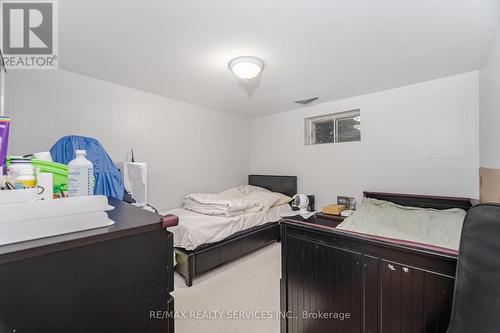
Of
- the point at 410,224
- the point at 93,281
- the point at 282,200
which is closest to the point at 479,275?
the point at 93,281

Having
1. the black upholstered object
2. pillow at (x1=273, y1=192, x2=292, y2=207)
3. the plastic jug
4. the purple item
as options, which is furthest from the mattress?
the black upholstered object

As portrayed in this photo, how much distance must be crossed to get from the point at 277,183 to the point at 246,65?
2.43 metres

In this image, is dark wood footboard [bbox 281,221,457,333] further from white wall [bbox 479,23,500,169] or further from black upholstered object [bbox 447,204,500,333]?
white wall [bbox 479,23,500,169]

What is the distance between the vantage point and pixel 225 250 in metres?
2.60

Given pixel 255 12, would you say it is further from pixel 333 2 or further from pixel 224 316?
pixel 224 316

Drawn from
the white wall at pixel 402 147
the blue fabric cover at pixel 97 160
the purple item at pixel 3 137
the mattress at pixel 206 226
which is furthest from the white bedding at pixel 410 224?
the purple item at pixel 3 137

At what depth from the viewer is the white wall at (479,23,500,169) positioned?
1.66 meters

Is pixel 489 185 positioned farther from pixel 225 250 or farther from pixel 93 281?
pixel 93 281

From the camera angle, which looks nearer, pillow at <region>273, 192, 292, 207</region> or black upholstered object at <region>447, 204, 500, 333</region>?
black upholstered object at <region>447, 204, 500, 333</region>

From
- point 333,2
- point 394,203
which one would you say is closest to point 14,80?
point 333,2

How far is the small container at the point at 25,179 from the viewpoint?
0.67 meters

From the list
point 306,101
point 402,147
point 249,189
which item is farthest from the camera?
point 249,189

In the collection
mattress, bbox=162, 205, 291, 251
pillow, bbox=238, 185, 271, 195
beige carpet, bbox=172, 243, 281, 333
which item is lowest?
beige carpet, bbox=172, 243, 281, 333

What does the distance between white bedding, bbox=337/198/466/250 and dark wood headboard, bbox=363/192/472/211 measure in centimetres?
19
